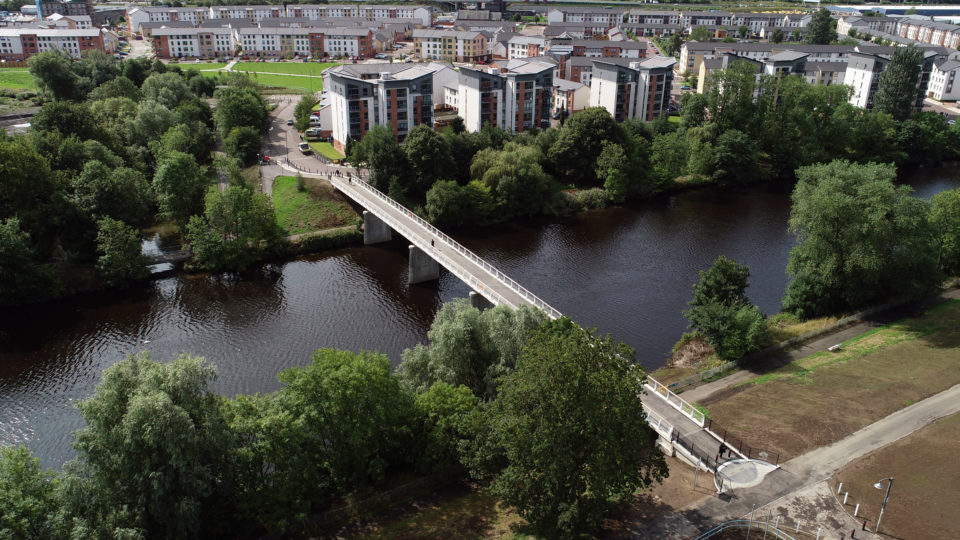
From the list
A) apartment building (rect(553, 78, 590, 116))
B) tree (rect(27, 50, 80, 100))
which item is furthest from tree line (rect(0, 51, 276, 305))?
apartment building (rect(553, 78, 590, 116))

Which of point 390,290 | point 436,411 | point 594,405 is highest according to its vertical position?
point 594,405

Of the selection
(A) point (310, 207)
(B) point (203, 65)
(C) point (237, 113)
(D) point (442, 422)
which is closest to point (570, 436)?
(D) point (442, 422)

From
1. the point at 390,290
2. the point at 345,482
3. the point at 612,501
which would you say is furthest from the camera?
the point at 390,290

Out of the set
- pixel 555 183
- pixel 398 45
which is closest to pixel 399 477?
pixel 555 183

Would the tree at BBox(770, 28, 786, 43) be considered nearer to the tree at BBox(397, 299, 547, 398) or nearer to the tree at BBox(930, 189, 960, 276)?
the tree at BBox(930, 189, 960, 276)

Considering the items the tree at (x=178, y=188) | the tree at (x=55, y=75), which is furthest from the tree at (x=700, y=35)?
the tree at (x=178, y=188)

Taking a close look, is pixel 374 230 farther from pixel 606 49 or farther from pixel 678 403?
pixel 606 49

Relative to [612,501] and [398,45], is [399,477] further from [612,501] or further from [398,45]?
[398,45]

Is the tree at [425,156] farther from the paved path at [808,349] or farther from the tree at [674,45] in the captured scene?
the tree at [674,45]
